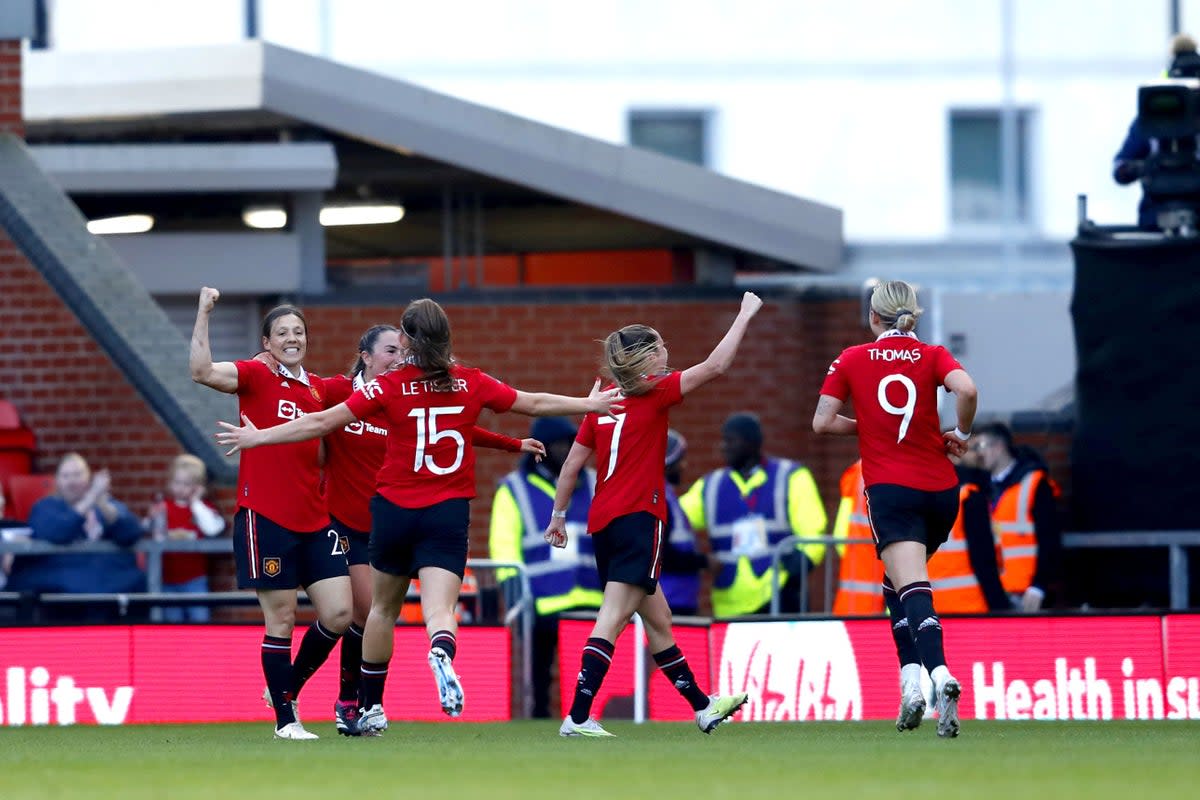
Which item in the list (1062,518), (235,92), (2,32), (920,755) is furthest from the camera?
(235,92)

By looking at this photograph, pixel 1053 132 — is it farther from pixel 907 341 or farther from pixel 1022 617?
pixel 907 341

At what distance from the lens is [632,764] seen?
9.20 metres

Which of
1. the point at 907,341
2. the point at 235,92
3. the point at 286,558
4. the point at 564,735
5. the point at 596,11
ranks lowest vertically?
the point at 564,735

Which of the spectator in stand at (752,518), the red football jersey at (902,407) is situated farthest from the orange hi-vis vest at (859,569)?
the red football jersey at (902,407)

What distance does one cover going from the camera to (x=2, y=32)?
17781 mm

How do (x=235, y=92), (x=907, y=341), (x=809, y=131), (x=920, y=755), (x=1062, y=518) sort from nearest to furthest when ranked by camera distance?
(x=920, y=755) < (x=907, y=341) < (x=1062, y=518) < (x=235, y=92) < (x=809, y=131)

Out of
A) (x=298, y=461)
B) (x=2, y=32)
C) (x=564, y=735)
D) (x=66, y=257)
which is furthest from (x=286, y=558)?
(x=2, y=32)

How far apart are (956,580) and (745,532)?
4.65 ft

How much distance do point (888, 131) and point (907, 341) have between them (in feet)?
82.6

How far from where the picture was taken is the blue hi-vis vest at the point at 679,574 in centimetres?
1494

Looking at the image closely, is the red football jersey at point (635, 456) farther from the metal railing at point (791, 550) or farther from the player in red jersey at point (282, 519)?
the metal railing at point (791, 550)

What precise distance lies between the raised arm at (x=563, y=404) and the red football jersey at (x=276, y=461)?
1014 millimetres

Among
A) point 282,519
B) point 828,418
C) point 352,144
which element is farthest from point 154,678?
point 352,144

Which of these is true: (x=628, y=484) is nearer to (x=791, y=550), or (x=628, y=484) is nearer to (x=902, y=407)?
(x=902, y=407)
